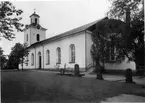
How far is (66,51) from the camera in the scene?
782 inches

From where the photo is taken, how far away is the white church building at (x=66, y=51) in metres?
17.4

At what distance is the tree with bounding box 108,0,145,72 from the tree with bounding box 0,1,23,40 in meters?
5.43

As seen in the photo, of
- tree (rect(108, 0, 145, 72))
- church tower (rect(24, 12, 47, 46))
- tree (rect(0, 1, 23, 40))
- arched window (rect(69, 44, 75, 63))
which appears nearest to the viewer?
tree (rect(0, 1, 23, 40))

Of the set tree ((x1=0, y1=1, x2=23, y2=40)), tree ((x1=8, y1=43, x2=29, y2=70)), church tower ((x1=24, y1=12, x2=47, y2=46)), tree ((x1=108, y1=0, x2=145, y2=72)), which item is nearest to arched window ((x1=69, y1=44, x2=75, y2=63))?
church tower ((x1=24, y1=12, x2=47, y2=46))

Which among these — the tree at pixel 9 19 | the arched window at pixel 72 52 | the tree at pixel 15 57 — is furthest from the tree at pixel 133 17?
the arched window at pixel 72 52

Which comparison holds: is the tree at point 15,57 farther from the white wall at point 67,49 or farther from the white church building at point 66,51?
the white wall at point 67,49

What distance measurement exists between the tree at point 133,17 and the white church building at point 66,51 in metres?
7.12

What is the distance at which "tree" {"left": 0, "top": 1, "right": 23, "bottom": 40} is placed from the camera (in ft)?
14.3

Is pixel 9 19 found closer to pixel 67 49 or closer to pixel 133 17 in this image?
pixel 133 17

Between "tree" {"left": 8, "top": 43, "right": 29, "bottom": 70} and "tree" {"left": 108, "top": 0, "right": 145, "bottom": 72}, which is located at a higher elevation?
"tree" {"left": 108, "top": 0, "right": 145, "bottom": 72}

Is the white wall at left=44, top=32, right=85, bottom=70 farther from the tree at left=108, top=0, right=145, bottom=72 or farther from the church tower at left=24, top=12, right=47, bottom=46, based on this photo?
the tree at left=108, top=0, right=145, bottom=72

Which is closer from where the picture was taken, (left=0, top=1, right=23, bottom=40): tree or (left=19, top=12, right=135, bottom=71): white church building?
(left=0, top=1, right=23, bottom=40): tree

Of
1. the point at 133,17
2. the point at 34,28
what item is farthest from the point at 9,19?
the point at 34,28

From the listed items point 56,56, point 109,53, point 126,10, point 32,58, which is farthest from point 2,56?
point 32,58
